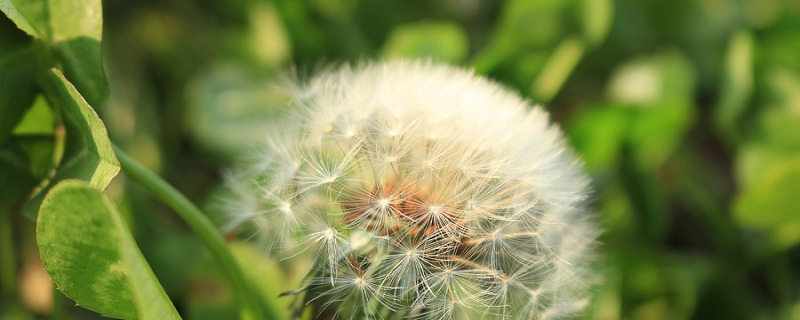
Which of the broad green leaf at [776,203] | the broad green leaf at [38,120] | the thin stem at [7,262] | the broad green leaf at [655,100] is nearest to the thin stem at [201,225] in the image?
the broad green leaf at [38,120]

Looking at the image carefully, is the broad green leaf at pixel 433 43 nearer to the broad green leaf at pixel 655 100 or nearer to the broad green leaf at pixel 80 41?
the broad green leaf at pixel 655 100

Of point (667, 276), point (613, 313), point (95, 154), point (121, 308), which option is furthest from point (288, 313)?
point (667, 276)

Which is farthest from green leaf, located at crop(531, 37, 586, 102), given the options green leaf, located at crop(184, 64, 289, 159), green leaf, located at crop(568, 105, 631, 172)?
green leaf, located at crop(184, 64, 289, 159)

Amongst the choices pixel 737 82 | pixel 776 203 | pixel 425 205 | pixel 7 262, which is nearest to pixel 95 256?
pixel 425 205

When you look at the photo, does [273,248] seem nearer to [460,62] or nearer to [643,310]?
[460,62]

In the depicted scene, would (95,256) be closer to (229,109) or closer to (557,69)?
(229,109)

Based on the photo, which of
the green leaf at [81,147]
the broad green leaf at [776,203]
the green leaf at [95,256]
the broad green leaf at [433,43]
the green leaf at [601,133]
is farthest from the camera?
the broad green leaf at [433,43]
